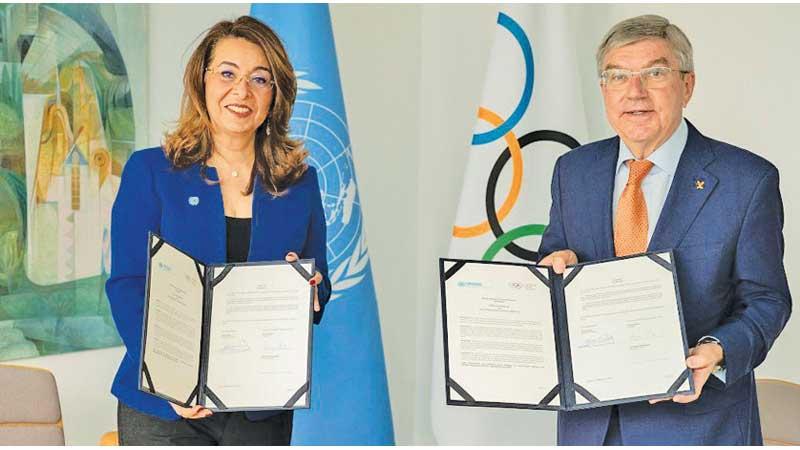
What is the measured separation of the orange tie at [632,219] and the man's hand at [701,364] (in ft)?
0.97

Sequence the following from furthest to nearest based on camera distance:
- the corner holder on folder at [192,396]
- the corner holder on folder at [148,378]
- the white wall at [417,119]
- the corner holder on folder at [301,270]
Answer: the white wall at [417,119], the corner holder on folder at [301,270], the corner holder on folder at [192,396], the corner holder on folder at [148,378]

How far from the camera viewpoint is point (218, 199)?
2625 mm

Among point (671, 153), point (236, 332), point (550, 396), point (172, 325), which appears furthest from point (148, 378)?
point (671, 153)

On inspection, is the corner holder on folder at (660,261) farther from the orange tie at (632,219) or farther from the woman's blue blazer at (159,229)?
the woman's blue blazer at (159,229)

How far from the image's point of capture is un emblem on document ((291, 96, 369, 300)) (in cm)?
381

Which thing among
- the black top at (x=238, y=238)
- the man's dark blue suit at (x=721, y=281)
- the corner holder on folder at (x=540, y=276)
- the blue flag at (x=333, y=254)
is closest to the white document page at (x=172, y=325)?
the black top at (x=238, y=238)

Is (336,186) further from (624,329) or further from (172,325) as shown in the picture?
(624,329)

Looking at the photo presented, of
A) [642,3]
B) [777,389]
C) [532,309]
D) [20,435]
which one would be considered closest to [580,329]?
[532,309]

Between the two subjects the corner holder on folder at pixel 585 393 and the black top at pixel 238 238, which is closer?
the corner holder on folder at pixel 585 393

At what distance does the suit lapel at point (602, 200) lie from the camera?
2.61m

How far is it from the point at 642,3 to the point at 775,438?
210 centimetres

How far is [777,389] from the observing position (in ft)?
11.3

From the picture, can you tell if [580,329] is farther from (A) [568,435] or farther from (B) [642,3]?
(B) [642,3]

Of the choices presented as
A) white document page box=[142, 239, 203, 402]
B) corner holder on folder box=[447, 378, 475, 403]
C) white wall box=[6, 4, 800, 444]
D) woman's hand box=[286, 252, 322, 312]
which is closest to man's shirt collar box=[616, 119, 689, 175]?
corner holder on folder box=[447, 378, 475, 403]
